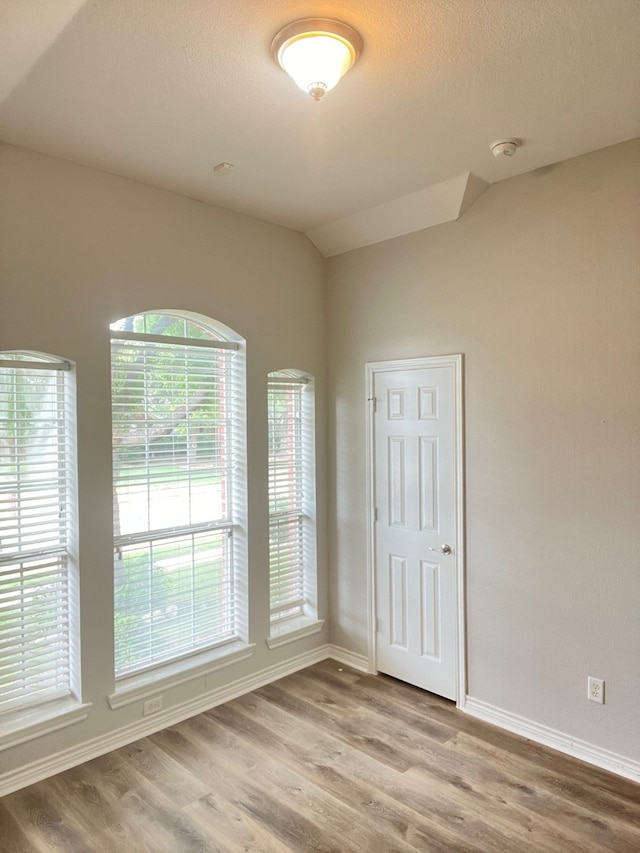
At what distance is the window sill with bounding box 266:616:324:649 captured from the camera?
3.62 metres

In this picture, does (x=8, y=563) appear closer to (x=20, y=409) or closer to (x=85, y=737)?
(x=20, y=409)

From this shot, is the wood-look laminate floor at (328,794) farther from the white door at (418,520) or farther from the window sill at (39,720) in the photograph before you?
the white door at (418,520)

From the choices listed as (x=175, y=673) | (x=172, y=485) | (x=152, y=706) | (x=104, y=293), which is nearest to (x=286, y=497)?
(x=172, y=485)

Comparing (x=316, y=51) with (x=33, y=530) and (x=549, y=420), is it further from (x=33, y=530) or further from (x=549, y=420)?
(x=33, y=530)

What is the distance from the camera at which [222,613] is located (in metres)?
3.44

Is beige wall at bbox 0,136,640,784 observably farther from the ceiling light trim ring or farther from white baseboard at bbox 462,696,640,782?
the ceiling light trim ring

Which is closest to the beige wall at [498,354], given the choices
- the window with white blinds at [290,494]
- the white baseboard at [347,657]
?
the window with white blinds at [290,494]

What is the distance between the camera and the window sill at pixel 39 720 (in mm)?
2486

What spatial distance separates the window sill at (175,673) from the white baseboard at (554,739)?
4.67ft

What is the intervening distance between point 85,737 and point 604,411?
3053mm

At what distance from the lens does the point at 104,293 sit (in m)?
2.82

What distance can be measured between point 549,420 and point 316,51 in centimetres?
199

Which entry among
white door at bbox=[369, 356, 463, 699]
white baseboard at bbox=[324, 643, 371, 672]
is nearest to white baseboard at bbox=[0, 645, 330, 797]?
white baseboard at bbox=[324, 643, 371, 672]

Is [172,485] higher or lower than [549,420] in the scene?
lower
